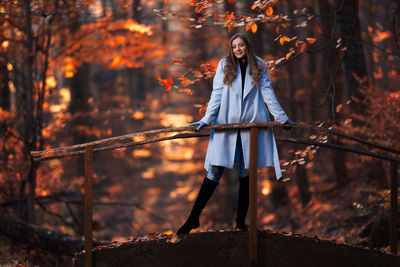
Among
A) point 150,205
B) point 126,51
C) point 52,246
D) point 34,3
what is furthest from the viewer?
point 150,205

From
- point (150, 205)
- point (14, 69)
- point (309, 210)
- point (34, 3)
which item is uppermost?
point (34, 3)

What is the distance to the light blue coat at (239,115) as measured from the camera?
16.9 feet

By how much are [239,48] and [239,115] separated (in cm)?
71

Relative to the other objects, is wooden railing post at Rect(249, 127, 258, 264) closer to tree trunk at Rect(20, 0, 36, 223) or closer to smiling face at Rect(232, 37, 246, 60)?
smiling face at Rect(232, 37, 246, 60)

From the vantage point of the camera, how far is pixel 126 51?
13172 millimetres

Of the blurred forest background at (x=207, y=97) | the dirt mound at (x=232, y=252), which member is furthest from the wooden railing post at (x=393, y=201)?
the blurred forest background at (x=207, y=97)

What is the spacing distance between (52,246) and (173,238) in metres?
3.80

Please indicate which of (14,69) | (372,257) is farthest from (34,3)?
(372,257)

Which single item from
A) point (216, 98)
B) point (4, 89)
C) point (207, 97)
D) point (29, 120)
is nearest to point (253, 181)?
point (216, 98)

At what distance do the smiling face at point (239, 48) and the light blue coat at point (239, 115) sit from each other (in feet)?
0.45

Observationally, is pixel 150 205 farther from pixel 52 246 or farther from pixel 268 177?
pixel 52 246

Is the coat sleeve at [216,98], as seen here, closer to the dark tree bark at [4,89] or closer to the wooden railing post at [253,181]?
the wooden railing post at [253,181]

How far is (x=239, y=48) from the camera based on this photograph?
5176mm

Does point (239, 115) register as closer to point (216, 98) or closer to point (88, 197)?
point (216, 98)
